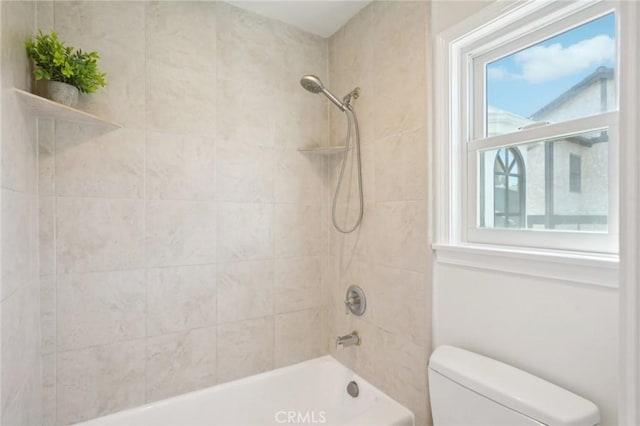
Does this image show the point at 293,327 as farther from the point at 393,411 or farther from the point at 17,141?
the point at 17,141

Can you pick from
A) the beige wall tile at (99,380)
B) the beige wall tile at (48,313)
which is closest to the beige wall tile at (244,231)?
the beige wall tile at (99,380)

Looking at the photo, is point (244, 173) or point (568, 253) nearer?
point (568, 253)

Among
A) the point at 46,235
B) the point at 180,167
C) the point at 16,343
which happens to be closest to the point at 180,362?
the point at 16,343

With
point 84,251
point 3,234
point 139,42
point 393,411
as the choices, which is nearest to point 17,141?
point 3,234

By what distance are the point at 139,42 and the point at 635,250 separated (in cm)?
181

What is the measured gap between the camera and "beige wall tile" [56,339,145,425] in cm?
133

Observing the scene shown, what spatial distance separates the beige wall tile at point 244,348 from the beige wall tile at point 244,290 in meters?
0.05

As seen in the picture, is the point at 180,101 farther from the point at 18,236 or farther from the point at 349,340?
the point at 349,340

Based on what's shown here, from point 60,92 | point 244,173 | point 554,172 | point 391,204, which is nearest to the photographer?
point 554,172

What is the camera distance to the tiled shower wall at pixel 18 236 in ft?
2.94

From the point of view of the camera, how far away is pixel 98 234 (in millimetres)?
1374

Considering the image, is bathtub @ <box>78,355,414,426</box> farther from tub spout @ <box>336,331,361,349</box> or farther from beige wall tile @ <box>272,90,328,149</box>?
beige wall tile @ <box>272,90,328,149</box>

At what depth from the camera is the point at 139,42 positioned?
1.45 metres

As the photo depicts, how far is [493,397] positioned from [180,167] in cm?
153
